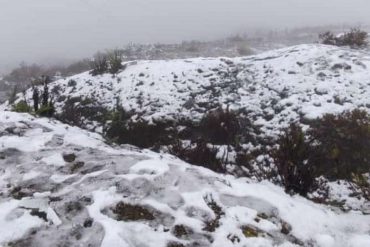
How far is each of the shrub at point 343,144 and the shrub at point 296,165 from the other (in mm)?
300

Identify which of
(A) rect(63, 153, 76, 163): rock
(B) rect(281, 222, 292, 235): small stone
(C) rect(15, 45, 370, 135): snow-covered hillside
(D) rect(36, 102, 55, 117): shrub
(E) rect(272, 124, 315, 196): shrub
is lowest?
(B) rect(281, 222, 292, 235): small stone

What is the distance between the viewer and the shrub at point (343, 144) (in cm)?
570

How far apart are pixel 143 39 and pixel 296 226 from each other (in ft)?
71.2

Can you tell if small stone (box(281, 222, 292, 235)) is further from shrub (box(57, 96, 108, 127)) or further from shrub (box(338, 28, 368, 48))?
shrub (box(338, 28, 368, 48))

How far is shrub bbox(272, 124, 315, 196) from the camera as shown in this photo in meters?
5.02

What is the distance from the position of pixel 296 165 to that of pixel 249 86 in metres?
3.10

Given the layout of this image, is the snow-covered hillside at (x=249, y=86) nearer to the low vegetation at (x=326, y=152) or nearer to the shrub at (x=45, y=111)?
the low vegetation at (x=326, y=152)

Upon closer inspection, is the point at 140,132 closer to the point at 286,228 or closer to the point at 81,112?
the point at 81,112

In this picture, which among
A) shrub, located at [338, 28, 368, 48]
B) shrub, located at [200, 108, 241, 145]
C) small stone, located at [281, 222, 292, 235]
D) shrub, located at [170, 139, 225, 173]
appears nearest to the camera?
small stone, located at [281, 222, 292, 235]

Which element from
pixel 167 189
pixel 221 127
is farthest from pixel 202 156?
pixel 167 189

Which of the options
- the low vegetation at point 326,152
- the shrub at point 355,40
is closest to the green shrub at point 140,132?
the low vegetation at point 326,152

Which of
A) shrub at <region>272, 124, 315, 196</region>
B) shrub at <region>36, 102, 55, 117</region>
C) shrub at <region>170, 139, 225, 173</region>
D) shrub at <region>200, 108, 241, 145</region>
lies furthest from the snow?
shrub at <region>36, 102, 55, 117</region>

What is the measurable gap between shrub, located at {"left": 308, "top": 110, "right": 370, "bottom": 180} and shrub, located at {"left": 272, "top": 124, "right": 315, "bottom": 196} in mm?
300

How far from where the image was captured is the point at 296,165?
17.1ft
